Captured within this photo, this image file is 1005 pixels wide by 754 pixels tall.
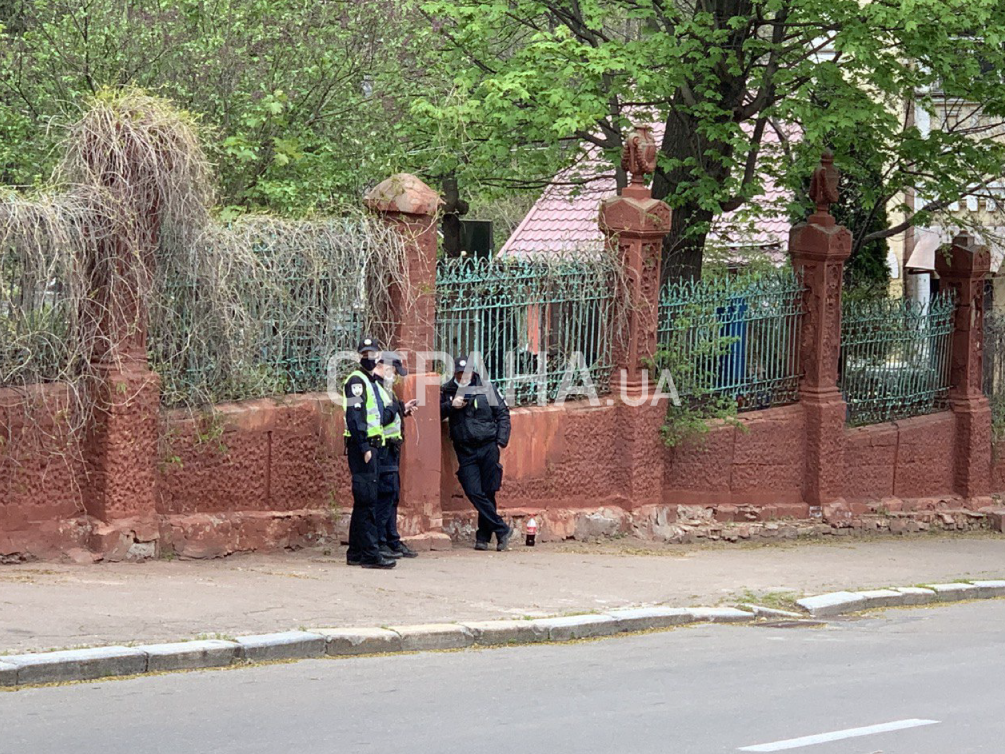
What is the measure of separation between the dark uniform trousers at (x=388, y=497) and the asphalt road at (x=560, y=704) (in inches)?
106

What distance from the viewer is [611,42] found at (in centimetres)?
1529

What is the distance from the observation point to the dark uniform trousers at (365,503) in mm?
11938

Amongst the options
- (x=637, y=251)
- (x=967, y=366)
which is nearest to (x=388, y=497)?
(x=637, y=251)

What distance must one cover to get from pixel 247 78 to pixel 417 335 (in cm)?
495

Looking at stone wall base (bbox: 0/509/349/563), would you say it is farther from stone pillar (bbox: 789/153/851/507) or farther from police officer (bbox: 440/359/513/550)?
stone pillar (bbox: 789/153/851/507)

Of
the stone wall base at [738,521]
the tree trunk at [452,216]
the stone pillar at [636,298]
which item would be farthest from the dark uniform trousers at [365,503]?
the tree trunk at [452,216]

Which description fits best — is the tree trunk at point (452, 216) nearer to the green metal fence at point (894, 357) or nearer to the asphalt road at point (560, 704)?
the green metal fence at point (894, 357)

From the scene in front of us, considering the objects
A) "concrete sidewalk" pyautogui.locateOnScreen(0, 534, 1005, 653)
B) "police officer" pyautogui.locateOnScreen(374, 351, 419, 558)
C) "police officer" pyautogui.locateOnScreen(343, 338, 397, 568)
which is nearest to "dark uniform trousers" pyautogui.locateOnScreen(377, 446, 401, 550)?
"police officer" pyautogui.locateOnScreen(374, 351, 419, 558)

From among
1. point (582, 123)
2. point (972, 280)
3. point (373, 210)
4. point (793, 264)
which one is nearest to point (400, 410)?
point (373, 210)

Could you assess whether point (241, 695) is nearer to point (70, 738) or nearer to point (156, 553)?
point (70, 738)

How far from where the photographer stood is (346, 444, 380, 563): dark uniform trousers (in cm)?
1194

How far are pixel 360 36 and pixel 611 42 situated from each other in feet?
11.3

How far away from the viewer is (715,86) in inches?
634

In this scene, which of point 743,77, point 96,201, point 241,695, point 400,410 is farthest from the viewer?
point 743,77
